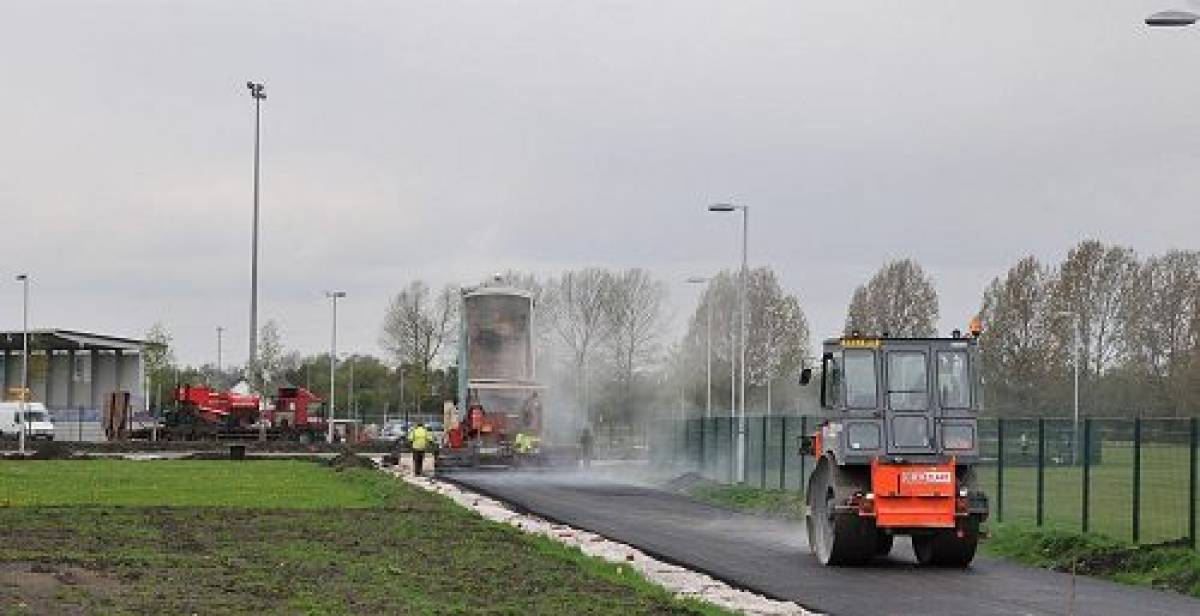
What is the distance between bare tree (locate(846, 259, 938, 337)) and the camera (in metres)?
86.2

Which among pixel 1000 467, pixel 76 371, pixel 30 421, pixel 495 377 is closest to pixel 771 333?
pixel 495 377

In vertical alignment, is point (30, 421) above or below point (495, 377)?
Answer: below

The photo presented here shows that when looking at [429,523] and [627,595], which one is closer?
[627,595]

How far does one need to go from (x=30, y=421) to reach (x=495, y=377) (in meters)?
42.3

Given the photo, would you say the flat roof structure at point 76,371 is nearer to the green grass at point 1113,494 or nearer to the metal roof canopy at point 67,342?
the metal roof canopy at point 67,342

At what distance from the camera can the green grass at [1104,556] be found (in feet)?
77.4

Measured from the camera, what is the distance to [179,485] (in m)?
44.7

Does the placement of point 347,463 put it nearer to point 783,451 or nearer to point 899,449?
point 783,451

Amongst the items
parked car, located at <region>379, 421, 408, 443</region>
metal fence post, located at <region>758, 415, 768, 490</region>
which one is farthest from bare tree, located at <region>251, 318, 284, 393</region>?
metal fence post, located at <region>758, 415, 768, 490</region>

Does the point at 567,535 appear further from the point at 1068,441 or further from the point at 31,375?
the point at 31,375

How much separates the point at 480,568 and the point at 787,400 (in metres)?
53.2

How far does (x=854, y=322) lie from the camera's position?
90.2m

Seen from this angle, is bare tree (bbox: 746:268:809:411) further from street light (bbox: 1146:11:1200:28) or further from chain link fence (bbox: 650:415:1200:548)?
street light (bbox: 1146:11:1200:28)

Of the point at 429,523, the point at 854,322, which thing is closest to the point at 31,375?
the point at 854,322
